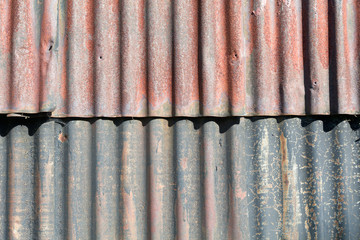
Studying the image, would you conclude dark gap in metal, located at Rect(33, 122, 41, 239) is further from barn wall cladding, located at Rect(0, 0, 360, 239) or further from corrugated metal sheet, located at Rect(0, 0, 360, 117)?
corrugated metal sheet, located at Rect(0, 0, 360, 117)

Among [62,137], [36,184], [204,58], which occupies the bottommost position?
[36,184]

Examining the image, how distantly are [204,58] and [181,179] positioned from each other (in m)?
0.59

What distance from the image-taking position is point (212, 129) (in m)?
1.70

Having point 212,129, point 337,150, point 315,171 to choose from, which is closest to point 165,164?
point 212,129

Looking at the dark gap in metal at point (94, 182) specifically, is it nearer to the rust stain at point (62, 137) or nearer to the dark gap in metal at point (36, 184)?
the rust stain at point (62, 137)

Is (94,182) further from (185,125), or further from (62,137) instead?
(185,125)

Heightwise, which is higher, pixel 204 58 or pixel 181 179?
pixel 204 58

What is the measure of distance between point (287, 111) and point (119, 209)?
0.95 meters

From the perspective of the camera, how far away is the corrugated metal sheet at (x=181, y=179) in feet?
5.38

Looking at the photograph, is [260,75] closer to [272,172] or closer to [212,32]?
[212,32]

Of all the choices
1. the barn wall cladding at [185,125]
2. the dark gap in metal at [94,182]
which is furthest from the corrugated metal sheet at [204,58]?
the dark gap in metal at [94,182]

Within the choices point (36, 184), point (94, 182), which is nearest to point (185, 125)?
point (94, 182)

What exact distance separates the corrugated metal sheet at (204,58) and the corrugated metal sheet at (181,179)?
0.10 m

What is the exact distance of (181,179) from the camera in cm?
168
